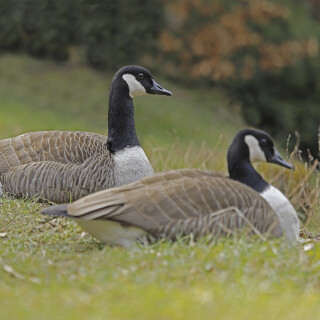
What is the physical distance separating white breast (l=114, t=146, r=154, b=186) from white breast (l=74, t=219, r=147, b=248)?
194cm

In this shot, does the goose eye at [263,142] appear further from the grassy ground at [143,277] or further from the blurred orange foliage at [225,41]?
the blurred orange foliage at [225,41]

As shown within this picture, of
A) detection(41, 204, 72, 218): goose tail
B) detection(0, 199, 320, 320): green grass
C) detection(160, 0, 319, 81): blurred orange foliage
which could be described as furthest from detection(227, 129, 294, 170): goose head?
detection(160, 0, 319, 81): blurred orange foliage

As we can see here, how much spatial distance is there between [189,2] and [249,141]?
49.7ft

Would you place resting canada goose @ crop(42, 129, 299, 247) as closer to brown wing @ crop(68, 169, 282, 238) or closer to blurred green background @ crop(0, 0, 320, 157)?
brown wing @ crop(68, 169, 282, 238)

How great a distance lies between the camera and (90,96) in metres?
20.3

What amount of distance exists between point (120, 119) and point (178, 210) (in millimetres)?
2611

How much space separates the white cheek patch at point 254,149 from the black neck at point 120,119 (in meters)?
2.08

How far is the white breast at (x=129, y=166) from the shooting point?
7.89 metres

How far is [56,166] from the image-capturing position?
26.5 ft

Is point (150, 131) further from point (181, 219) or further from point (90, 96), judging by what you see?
point (181, 219)

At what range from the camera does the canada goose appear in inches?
313

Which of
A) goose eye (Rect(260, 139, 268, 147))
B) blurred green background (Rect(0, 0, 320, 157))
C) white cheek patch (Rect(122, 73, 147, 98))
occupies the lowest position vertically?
blurred green background (Rect(0, 0, 320, 157))

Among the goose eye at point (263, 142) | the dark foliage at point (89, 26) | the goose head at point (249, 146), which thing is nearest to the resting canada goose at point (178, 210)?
the goose head at point (249, 146)

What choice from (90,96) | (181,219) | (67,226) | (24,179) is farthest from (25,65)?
(181,219)
